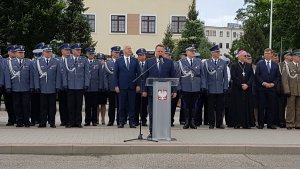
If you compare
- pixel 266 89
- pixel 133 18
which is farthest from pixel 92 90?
pixel 133 18

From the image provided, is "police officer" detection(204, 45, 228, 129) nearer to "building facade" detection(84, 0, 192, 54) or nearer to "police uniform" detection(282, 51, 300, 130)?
"police uniform" detection(282, 51, 300, 130)

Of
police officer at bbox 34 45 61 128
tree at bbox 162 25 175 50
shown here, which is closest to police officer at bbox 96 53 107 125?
police officer at bbox 34 45 61 128

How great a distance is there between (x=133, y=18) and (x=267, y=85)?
42776mm

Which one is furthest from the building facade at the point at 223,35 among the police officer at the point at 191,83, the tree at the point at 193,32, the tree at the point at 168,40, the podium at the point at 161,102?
the podium at the point at 161,102

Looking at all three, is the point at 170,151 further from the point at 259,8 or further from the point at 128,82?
the point at 259,8

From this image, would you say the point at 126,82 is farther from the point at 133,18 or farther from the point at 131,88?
the point at 133,18

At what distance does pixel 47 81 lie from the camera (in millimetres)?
15172

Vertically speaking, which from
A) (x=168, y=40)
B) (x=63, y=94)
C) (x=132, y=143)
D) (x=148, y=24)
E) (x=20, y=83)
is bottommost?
(x=132, y=143)

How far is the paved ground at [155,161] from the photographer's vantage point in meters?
10.1

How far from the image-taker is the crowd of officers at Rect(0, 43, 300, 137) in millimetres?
15227

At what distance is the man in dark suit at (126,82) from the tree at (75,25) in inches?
779

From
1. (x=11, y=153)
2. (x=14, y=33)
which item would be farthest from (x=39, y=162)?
(x=14, y=33)

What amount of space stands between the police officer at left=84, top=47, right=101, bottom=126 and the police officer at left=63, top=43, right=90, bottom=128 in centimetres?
65

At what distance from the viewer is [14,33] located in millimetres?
27375
